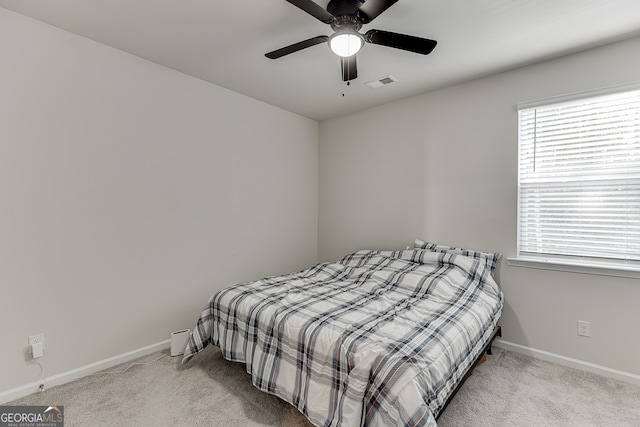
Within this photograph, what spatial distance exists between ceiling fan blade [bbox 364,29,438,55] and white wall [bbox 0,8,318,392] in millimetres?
1855

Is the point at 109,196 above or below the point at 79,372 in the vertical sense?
above

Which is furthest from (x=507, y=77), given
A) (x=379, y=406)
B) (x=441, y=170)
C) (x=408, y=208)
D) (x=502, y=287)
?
(x=379, y=406)

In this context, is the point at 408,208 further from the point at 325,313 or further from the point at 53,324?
the point at 53,324

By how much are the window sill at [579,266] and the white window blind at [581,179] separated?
2.5 inches

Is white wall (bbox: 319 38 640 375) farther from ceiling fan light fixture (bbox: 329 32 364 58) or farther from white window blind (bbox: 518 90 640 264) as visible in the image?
ceiling fan light fixture (bbox: 329 32 364 58)

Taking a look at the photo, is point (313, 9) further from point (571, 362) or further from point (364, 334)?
point (571, 362)

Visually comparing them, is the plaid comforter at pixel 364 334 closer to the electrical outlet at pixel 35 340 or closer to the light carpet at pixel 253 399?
the light carpet at pixel 253 399

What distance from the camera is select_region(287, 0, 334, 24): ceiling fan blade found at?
1478mm

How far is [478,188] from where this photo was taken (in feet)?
9.32

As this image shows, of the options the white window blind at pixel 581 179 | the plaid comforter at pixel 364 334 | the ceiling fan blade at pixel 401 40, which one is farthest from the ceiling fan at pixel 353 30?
the plaid comforter at pixel 364 334

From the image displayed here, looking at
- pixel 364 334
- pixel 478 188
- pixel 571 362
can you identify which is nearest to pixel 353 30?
pixel 364 334

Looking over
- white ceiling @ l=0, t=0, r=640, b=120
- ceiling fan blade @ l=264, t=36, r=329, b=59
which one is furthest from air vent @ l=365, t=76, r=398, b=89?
ceiling fan blade @ l=264, t=36, r=329, b=59

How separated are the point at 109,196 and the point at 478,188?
10.3ft

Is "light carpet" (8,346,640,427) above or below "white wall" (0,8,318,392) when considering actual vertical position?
below
